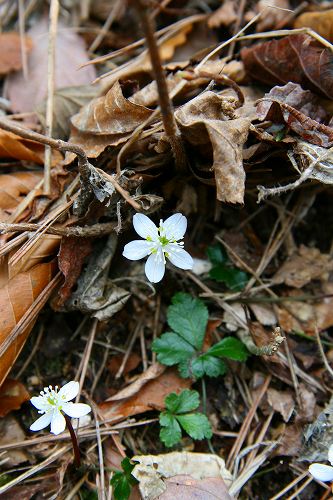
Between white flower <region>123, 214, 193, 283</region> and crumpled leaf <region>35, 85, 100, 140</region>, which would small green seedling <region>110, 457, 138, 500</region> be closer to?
white flower <region>123, 214, 193, 283</region>

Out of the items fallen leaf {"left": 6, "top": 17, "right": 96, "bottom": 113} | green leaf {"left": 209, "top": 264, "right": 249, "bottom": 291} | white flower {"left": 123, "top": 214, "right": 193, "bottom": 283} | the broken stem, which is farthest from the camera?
fallen leaf {"left": 6, "top": 17, "right": 96, "bottom": 113}

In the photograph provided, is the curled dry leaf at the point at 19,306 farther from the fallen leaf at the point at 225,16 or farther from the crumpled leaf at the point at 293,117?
the fallen leaf at the point at 225,16

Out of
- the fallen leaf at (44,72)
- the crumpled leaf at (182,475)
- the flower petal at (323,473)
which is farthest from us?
the fallen leaf at (44,72)

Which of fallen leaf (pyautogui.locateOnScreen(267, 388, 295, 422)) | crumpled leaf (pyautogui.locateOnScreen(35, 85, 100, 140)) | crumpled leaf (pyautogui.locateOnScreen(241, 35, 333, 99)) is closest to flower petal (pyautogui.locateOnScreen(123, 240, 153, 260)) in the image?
crumpled leaf (pyautogui.locateOnScreen(35, 85, 100, 140))

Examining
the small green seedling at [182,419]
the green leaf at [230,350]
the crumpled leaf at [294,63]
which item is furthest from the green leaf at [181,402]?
the crumpled leaf at [294,63]

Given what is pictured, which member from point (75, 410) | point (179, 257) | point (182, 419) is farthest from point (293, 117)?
point (75, 410)

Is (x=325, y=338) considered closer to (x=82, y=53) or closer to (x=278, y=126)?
(x=278, y=126)
